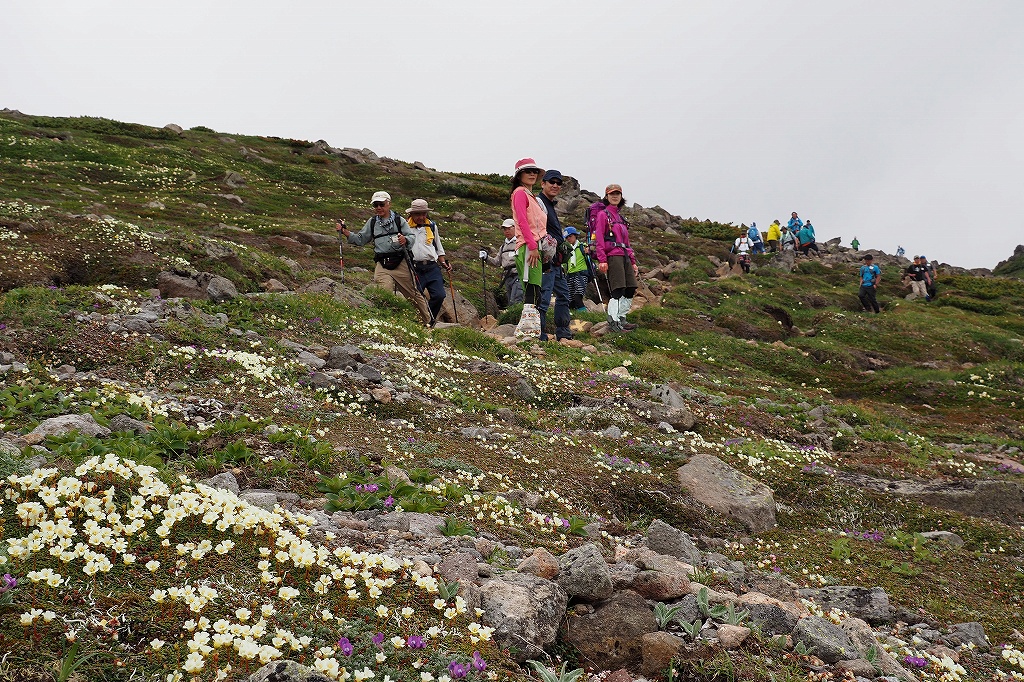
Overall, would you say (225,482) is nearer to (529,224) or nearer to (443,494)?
(443,494)

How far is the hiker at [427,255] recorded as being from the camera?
63.0 feet

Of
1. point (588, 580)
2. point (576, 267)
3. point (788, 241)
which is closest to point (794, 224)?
point (788, 241)

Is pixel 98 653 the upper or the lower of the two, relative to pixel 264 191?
lower

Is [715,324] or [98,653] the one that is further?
[715,324]

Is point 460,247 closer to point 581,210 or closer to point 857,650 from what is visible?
point 581,210

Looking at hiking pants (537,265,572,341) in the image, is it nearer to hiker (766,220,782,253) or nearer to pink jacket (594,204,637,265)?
pink jacket (594,204,637,265)

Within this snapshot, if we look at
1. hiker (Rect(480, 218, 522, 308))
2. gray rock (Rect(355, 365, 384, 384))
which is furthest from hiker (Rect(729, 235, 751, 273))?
gray rock (Rect(355, 365, 384, 384))

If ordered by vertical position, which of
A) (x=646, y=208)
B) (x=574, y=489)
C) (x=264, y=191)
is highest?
(x=646, y=208)

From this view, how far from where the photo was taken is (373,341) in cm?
1508

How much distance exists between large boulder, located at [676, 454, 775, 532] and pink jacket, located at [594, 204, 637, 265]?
1212 centimetres

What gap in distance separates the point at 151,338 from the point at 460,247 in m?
32.8

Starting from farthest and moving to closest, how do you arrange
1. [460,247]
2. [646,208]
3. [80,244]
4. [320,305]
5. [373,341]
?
[646,208], [460,247], [80,244], [320,305], [373,341]

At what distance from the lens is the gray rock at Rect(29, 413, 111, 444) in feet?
20.4

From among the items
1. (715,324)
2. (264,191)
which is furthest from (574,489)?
(264,191)
